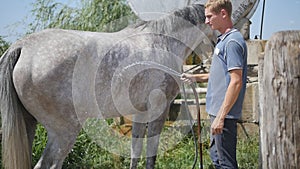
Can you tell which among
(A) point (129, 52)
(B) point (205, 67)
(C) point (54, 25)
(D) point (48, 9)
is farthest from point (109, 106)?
(D) point (48, 9)

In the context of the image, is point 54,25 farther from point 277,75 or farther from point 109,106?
point 277,75

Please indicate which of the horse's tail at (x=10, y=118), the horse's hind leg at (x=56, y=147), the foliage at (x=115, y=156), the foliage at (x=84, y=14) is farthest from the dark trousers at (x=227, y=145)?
the foliage at (x=84, y=14)

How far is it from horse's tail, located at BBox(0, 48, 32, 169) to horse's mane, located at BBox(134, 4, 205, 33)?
1178 mm

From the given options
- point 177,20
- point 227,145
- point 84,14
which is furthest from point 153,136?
point 84,14

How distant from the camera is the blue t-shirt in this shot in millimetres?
2293

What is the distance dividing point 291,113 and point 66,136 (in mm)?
1827

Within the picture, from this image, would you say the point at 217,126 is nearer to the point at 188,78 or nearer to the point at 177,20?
the point at 188,78

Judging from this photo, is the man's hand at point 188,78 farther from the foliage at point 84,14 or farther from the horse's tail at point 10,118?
the foliage at point 84,14

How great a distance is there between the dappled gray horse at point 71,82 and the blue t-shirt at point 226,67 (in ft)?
3.22

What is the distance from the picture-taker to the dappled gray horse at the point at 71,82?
10.2 feet

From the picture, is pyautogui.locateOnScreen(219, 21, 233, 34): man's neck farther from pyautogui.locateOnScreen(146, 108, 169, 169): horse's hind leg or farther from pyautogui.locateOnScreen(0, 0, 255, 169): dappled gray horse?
pyautogui.locateOnScreen(146, 108, 169, 169): horse's hind leg

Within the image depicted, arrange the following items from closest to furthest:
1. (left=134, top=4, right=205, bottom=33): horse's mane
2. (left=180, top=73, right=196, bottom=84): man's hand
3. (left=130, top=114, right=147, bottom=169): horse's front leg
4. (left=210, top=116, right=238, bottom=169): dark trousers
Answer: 1. (left=210, top=116, right=238, bottom=169): dark trousers
2. (left=180, top=73, right=196, bottom=84): man's hand
3. (left=134, top=4, right=205, bottom=33): horse's mane
4. (left=130, top=114, right=147, bottom=169): horse's front leg

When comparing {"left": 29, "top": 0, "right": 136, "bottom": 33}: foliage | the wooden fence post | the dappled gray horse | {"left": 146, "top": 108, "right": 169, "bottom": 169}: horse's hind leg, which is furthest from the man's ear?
{"left": 29, "top": 0, "right": 136, "bottom": 33}: foliage

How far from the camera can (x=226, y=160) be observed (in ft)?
7.82
